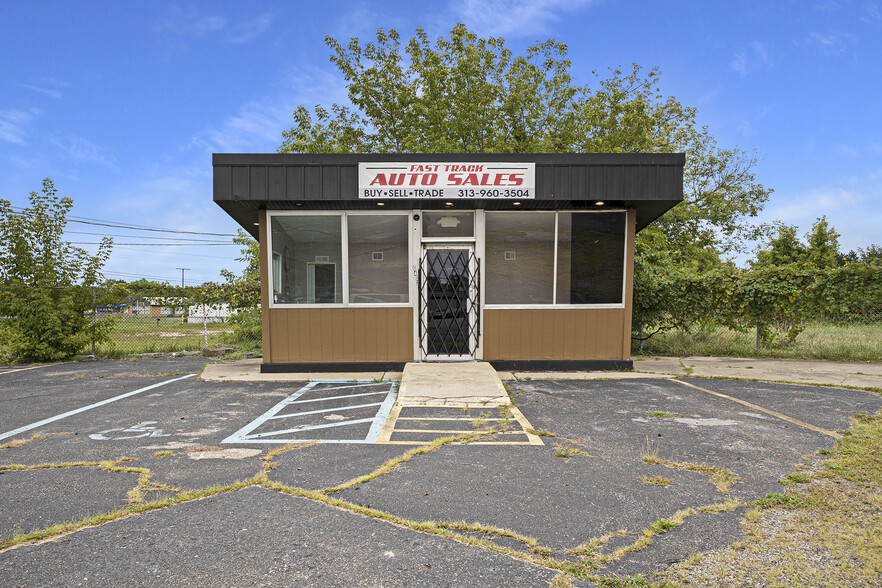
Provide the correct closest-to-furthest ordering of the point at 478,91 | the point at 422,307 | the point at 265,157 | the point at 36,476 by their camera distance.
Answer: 1. the point at 36,476
2. the point at 265,157
3. the point at 422,307
4. the point at 478,91

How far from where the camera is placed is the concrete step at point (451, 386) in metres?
5.71

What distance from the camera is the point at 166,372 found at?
8438 mm

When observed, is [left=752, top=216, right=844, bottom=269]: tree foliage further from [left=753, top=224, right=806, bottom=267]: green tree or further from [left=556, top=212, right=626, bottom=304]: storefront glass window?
[left=556, top=212, right=626, bottom=304]: storefront glass window

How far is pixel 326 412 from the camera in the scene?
541 centimetres

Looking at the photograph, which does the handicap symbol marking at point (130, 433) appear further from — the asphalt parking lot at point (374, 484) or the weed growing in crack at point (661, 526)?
the weed growing in crack at point (661, 526)

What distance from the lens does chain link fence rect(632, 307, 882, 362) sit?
952cm

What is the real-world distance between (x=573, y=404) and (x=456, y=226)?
3618mm

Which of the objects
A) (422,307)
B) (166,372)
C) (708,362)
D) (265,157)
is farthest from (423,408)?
(708,362)

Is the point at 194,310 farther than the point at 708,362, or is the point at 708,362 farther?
the point at 194,310

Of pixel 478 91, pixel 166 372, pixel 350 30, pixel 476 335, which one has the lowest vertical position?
pixel 166 372

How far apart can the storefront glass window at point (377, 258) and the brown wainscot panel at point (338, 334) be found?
273 mm

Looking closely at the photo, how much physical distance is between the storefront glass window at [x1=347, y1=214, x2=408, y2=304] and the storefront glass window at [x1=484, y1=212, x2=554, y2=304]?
147cm

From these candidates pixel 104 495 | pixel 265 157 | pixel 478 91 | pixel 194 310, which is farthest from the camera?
pixel 478 91

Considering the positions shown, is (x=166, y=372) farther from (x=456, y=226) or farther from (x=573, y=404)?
(x=573, y=404)
